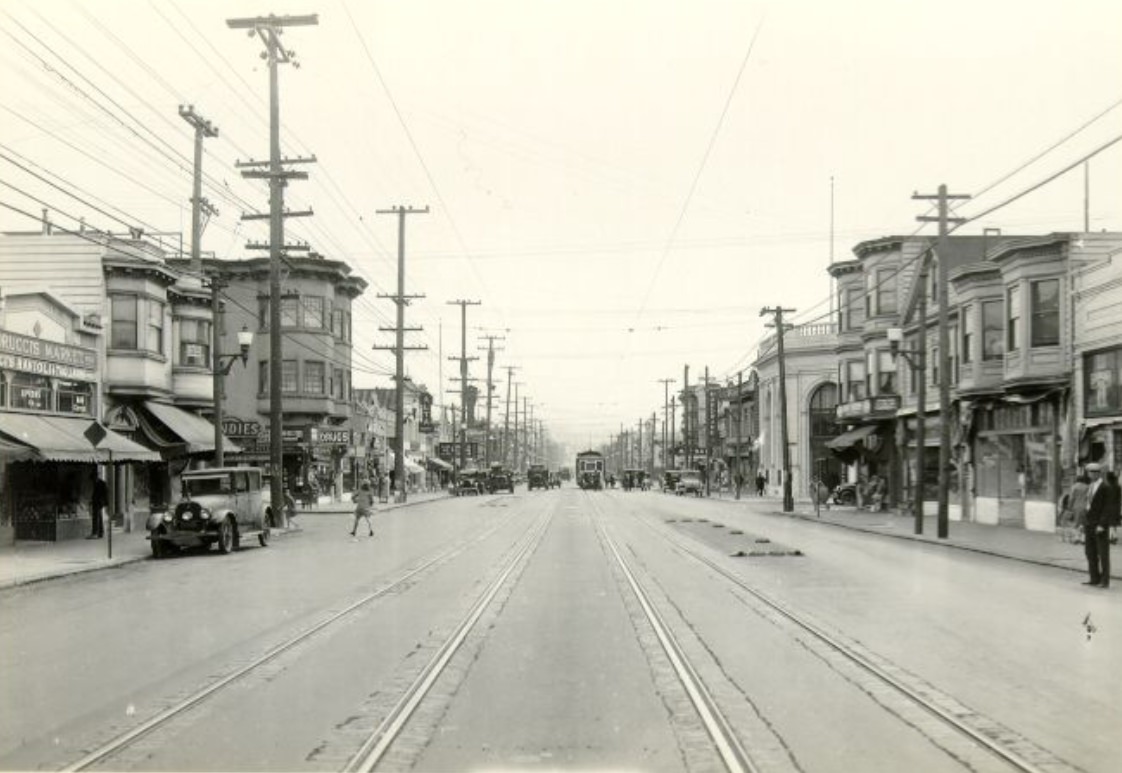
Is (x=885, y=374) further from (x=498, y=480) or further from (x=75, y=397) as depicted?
(x=498, y=480)

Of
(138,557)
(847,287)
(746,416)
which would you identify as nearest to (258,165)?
(138,557)

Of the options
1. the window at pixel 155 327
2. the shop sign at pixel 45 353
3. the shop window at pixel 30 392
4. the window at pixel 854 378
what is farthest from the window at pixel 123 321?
the window at pixel 854 378

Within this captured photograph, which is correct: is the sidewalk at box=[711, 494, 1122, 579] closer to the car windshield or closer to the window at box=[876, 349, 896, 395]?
the window at box=[876, 349, 896, 395]

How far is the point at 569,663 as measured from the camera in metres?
10.4

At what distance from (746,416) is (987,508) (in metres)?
58.9

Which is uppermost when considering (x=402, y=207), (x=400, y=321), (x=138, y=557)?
(x=402, y=207)

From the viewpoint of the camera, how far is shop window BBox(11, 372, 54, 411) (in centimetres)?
2677

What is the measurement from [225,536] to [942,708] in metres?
19.8

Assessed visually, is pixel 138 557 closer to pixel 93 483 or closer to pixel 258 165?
pixel 93 483

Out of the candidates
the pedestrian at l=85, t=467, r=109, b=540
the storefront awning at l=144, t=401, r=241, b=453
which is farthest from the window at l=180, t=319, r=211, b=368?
the pedestrian at l=85, t=467, r=109, b=540

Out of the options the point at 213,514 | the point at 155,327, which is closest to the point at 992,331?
the point at 213,514

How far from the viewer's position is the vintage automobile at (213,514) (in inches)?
978

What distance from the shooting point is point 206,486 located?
86.0 feet

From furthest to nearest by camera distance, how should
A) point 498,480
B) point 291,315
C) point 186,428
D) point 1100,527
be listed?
point 498,480
point 291,315
point 186,428
point 1100,527
